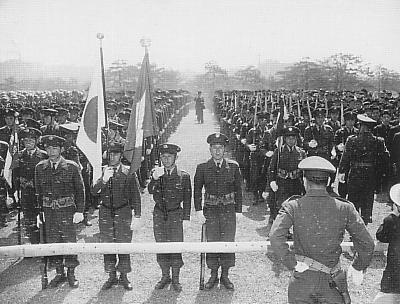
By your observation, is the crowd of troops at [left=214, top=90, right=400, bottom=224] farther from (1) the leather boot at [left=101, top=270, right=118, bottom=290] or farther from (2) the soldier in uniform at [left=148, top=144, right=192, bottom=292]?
(1) the leather boot at [left=101, top=270, right=118, bottom=290]

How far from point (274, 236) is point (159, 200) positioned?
238 cm

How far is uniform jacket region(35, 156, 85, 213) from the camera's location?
5336 millimetres

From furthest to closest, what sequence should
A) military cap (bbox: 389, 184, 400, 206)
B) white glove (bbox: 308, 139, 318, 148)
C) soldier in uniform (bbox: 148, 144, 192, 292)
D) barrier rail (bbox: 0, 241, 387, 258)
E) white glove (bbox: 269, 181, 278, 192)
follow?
1. white glove (bbox: 308, 139, 318, 148)
2. white glove (bbox: 269, 181, 278, 192)
3. soldier in uniform (bbox: 148, 144, 192, 292)
4. barrier rail (bbox: 0, 241, 387, 258)
5. military cap (bbox: 389, 184, 400, 206)

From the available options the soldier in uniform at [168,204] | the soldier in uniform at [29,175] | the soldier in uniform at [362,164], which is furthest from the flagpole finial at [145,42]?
the soldier in uniform at [362,164]

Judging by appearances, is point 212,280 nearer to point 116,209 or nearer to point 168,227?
point 168,227

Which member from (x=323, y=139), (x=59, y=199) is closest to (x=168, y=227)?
(x=59, y=199)

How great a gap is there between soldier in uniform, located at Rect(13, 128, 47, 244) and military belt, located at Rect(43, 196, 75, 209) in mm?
1264

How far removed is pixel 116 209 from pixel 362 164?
412cm

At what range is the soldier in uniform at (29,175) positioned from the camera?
6.48 meters

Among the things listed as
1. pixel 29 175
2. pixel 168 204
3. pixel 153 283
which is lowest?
pixel 153 283

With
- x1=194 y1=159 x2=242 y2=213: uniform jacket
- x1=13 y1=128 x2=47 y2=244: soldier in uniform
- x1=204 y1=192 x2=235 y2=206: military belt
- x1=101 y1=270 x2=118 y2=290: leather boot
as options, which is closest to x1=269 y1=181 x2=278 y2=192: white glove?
x1=194 y1=159 x2=242 y2=213: uniform jacket

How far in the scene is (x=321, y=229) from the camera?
317 cm

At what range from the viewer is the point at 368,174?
281 inches

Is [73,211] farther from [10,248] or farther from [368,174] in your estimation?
[368,174]
